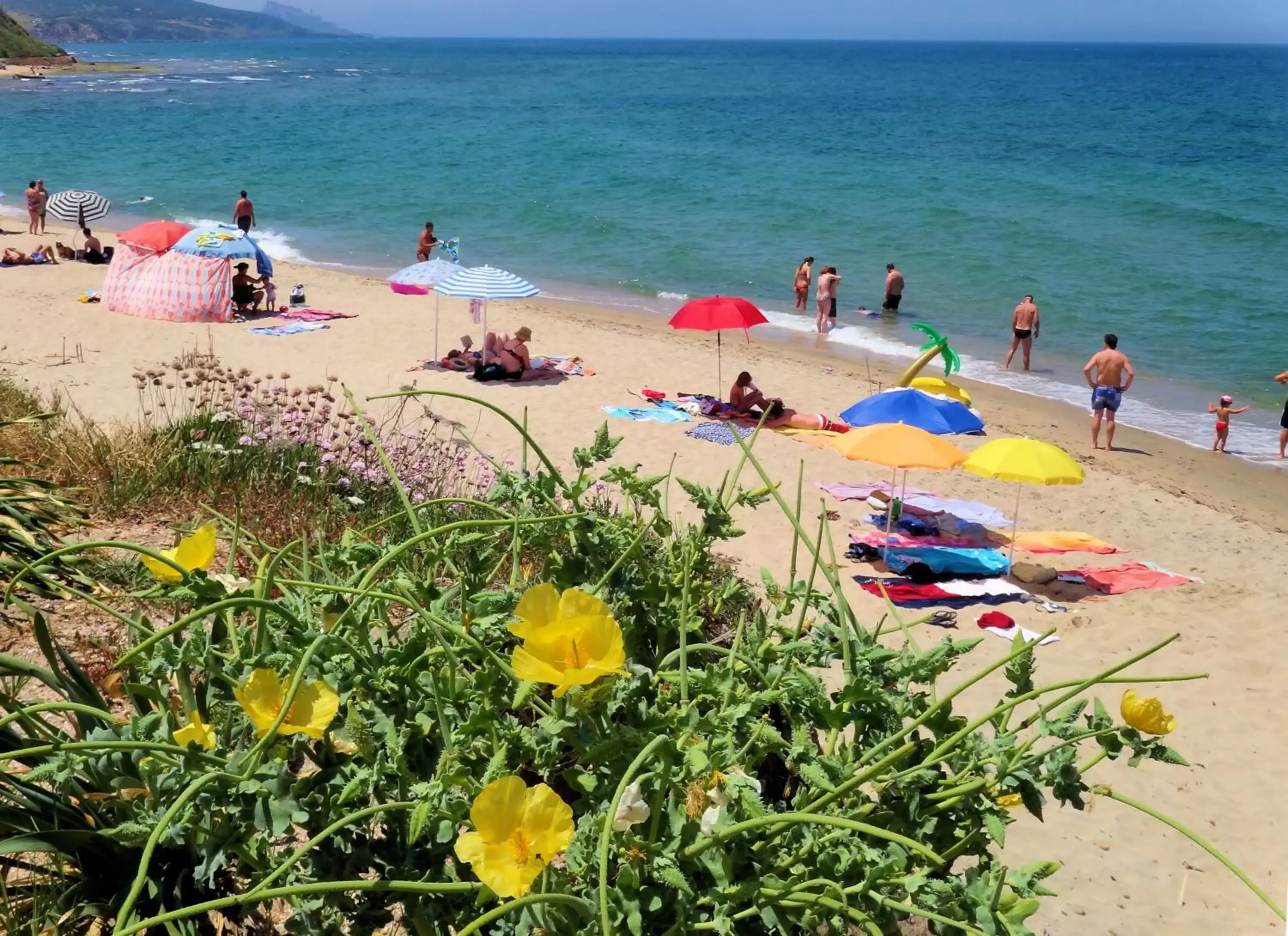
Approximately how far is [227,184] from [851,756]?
3369 cm

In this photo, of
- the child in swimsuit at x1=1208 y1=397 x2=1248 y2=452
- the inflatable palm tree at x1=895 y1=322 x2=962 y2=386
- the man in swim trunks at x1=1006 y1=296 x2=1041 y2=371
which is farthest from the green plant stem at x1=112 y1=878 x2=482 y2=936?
the man in swim trunks at x1=1006 y1=296 x2=1041 y2=371

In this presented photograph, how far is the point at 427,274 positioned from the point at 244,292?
3260 mm

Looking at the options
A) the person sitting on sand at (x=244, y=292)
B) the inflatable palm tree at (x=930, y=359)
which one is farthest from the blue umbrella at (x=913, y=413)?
the person sitting on sand at (x=244, y=292)

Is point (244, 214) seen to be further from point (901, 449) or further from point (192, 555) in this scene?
point (192, 555)

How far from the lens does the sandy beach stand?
5.46 meters

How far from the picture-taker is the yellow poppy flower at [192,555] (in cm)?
156

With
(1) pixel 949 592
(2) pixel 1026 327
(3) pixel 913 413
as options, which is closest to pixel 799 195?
(2) pixel 1026 327

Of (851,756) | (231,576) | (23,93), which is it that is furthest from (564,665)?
(23,93)

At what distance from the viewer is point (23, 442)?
4.79 m

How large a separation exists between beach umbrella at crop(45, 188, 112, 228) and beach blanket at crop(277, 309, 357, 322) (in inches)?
246

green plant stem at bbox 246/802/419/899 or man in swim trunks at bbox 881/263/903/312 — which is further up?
green plant stem at bbox 246/802/419/899

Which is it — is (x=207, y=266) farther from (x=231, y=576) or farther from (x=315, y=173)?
(x=315, y=173)

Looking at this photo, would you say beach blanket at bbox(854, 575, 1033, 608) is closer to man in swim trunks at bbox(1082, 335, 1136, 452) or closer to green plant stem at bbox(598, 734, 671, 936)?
man in swim trunks at bbox(1082, 335, 1136, 452)

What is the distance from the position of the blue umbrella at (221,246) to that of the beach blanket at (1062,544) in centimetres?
1024
